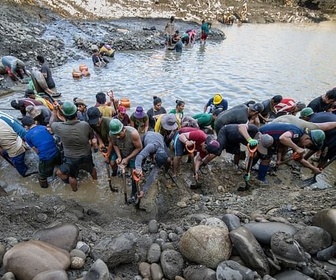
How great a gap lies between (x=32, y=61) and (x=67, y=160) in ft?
29.4

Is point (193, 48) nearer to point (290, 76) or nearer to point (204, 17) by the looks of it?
point (290, 76)

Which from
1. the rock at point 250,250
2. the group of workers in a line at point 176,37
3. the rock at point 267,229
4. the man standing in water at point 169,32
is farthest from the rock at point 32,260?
the man standing in water at point 169,32

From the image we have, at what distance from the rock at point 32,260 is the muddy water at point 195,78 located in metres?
2.35

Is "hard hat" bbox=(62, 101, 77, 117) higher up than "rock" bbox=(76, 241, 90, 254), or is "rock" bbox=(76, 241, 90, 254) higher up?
"hard hat" bbox=(62, 101, 77, 117)

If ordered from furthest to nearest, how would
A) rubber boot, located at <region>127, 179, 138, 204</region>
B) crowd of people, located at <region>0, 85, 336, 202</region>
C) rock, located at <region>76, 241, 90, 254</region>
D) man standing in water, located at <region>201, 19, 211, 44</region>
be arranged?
man standing in water, located at <region>201, 19, 211, 44</region> → rubber boot, located at <region>127, 179, 138, 204</region> → crowd of people, located at <region>0, 85, 336, 202</region> → rock, located at <region>76, 241, 90, 254</region>

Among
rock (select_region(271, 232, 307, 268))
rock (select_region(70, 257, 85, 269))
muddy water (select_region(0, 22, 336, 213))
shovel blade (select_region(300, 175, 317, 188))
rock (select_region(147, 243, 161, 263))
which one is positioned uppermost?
rock (select_region(271, 232, 307, 268))

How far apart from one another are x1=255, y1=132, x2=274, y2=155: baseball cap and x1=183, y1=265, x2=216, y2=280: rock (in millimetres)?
3170

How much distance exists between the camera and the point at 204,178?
5949 mm

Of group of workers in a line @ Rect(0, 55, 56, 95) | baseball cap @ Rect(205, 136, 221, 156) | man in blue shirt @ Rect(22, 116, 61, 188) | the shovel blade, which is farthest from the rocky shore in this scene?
group of workers in a line @ Rect(0, 55, 56, 95)

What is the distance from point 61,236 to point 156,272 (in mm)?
1205

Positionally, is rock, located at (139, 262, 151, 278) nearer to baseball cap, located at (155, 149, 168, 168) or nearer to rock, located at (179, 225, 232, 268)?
rock, located at (179, 225, 232, 268)

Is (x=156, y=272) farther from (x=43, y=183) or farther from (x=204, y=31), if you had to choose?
(x=204, y=31)

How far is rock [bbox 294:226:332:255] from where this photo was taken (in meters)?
2.95

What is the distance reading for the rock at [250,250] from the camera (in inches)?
109
